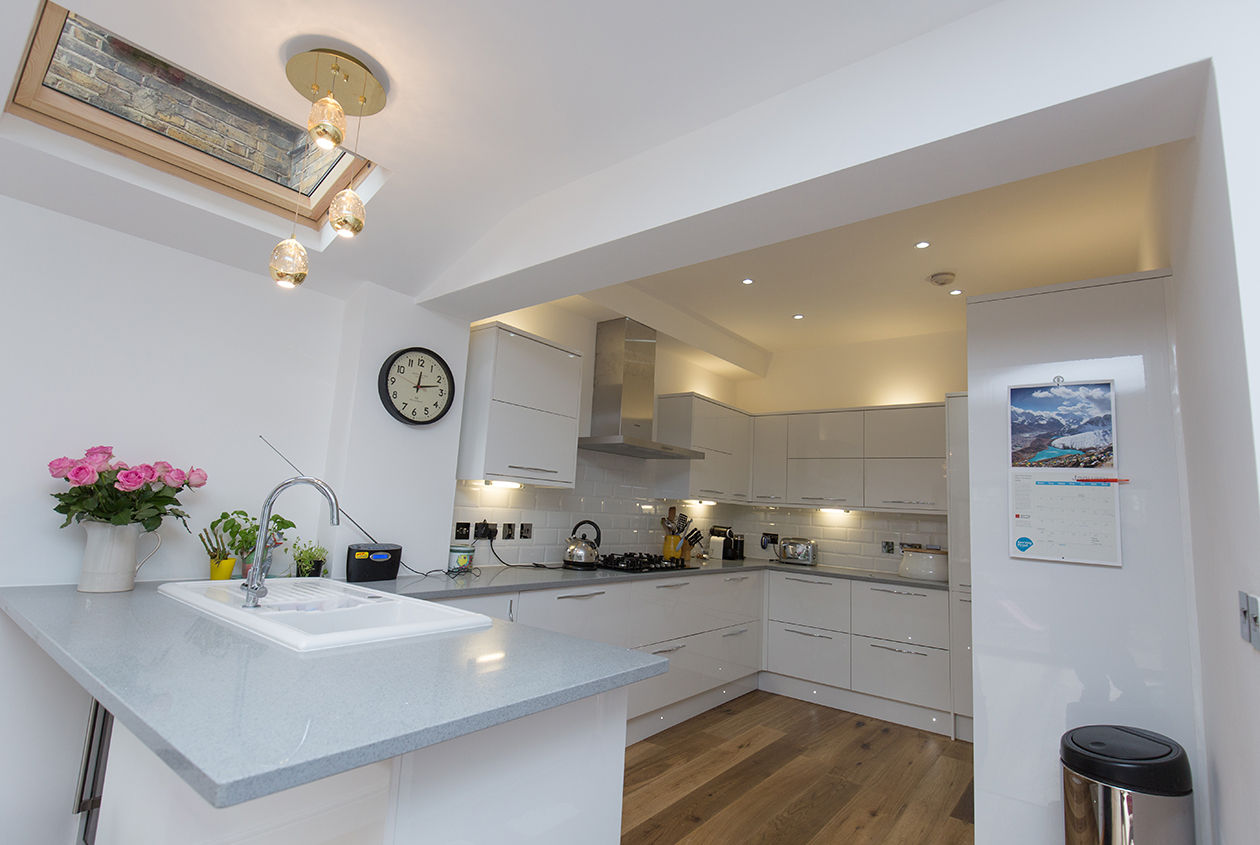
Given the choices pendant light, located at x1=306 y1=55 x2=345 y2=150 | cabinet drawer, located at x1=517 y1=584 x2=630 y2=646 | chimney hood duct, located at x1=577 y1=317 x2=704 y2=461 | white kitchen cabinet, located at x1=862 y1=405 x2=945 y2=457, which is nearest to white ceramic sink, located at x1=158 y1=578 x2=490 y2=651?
cabinet drawer, located at x1=517 y1=584 x2=630 y2=646

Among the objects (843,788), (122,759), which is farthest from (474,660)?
(843,788)

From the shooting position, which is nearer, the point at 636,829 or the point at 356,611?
the point at 356,611

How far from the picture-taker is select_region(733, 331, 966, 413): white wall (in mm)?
4695

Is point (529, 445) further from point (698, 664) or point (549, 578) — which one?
point (698, 664)

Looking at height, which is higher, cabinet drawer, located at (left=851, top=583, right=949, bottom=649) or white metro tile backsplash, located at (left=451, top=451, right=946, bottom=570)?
white metro tile backsplash, located at (left=451, top=451, right=946, bottom=570)

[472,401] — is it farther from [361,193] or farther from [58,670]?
[58,670]

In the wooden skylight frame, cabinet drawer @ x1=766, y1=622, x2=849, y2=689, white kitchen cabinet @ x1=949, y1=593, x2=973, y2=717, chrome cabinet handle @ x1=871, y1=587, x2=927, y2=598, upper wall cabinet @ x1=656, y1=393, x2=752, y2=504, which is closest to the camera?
the wooden skylight frame

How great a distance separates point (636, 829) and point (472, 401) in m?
2.14

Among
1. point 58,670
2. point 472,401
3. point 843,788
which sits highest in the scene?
point 472,401

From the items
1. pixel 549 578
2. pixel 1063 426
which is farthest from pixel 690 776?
pixel 1063 426

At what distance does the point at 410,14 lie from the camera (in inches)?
66.5

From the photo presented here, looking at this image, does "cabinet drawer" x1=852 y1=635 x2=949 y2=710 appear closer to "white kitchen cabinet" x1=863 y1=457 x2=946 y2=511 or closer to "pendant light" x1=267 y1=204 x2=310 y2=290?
"white kitchen cabinet" x1=863 y1=457 x2=946 y2=511

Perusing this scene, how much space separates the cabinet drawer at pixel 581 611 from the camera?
Answer: 2.92m

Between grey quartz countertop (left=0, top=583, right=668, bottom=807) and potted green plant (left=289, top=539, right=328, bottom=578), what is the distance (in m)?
0.82
